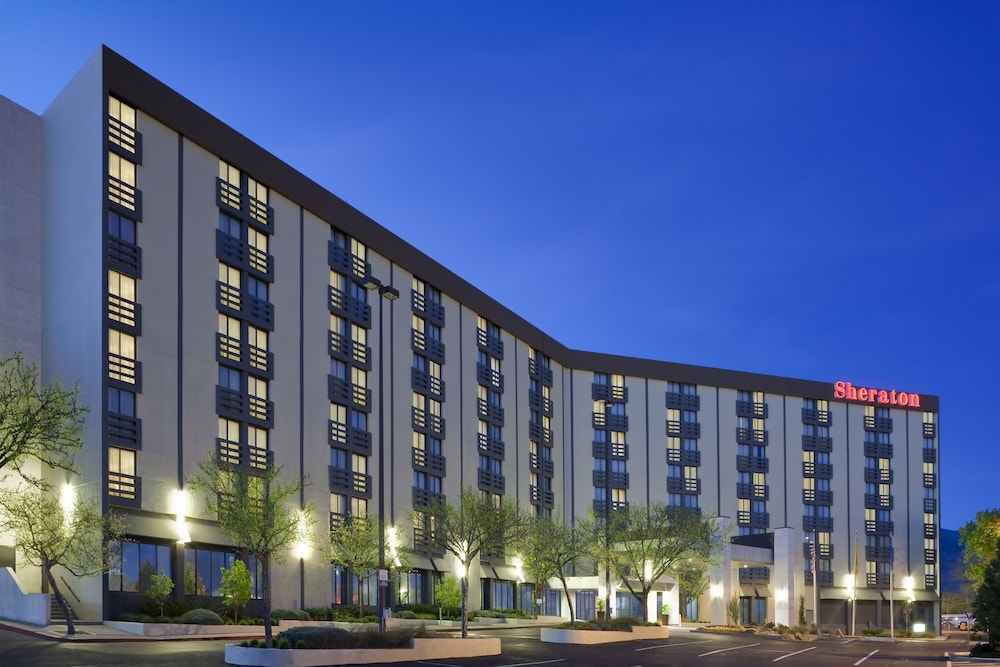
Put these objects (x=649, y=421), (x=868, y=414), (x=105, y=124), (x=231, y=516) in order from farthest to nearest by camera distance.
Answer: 1. (x=868, y=414)
2. (x=649, y=421)
3. (x=105, y=124)
4. (x=231, y=516)

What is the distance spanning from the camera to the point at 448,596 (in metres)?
64.8

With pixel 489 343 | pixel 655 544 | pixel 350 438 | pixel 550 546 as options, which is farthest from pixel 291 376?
pixel 489 343

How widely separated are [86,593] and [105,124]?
68.6 ft

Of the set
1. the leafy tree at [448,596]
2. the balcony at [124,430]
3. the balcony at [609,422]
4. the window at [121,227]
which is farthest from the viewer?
the balcony at [609,422]

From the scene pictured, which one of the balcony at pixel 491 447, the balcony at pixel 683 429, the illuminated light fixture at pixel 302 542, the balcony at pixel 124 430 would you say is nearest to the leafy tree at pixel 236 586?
Result: the illuminated light fixture at pixel 302 542

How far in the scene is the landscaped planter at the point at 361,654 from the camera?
97.9ft

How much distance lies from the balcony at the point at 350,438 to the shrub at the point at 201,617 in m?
17.9

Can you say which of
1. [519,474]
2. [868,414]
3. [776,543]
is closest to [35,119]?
[519,474]

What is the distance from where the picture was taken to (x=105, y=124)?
47688 millimetres

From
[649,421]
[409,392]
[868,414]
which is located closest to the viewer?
[409,392]

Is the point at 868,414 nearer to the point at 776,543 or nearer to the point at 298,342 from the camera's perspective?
the point at 776,543

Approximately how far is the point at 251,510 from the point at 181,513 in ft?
33.0

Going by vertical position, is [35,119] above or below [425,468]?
above

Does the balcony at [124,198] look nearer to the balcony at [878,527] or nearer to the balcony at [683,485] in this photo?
the balcony at [683,485]
